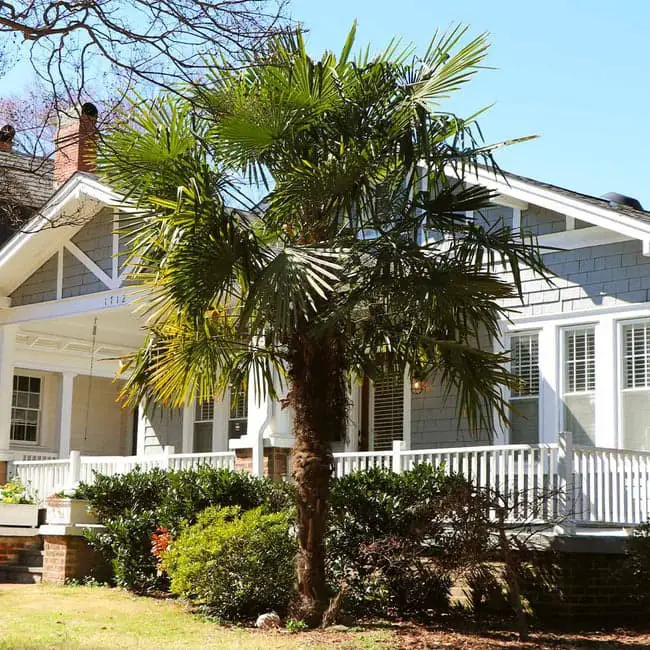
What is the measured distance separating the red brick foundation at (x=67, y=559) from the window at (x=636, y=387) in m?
7.26

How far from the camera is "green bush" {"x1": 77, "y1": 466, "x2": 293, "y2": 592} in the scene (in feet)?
45.0

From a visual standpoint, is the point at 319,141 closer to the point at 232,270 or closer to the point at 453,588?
the point at 232,270

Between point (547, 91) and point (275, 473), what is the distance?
6.46 meters

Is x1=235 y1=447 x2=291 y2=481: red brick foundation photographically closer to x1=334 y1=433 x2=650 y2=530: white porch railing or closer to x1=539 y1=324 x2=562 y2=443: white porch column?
x1=334 y1=433 x2=650 y2=530: white porch railing

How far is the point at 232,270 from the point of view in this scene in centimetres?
1097

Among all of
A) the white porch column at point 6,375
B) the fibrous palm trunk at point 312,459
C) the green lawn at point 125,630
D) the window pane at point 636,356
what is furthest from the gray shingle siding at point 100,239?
the window pane at point 636,356

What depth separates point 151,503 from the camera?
14.8m

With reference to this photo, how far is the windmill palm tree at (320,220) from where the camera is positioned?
10742mm

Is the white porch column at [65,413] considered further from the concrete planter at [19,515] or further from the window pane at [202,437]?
the concrete planter at [19,515]

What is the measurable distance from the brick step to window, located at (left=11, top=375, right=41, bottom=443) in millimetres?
7749

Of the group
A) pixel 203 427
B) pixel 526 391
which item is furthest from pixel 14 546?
pixel 526 391

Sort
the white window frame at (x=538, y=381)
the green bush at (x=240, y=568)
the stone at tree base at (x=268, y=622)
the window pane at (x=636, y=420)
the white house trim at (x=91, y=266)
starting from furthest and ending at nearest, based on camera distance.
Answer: the white house trim at (x=91, y=266), the white window frame at (x=538, y=381), the window pane at (x=636, y=420), the green bush at (x=240, y=568), the stone at tree base at (x=268, y=622)

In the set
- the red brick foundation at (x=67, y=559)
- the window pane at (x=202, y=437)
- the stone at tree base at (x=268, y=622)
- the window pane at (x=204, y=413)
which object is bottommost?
the stone at tree base at (x=268, y=622)

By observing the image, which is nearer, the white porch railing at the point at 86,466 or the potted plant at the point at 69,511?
the potted plant at the point at 69,511
